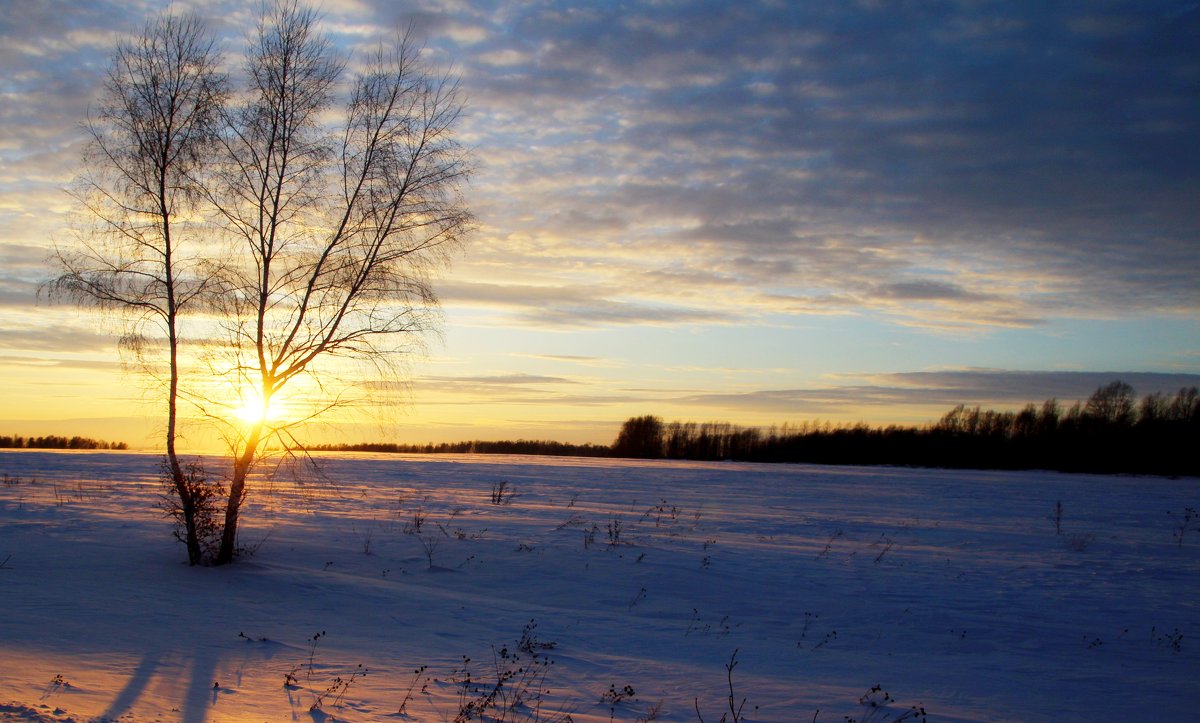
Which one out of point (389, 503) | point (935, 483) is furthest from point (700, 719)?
point (935, 483)

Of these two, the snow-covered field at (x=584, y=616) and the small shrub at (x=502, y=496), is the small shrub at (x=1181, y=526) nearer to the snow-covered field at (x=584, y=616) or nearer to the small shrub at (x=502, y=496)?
the snow-covered field at (x=584, y=616)

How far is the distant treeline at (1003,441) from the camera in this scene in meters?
74.4

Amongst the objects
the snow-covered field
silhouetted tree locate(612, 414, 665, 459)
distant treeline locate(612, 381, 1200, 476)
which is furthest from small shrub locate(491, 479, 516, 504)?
silhouetted tree locate(612, 414, 665, 459)

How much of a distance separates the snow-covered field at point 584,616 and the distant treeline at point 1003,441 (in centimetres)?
6063

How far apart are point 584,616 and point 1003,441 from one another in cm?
10013

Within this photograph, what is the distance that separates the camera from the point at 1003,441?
319 feet

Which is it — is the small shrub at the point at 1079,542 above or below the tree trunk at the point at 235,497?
below

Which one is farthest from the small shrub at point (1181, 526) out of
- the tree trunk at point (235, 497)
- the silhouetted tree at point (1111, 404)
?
the silhouetted tree at point (1111, 404)

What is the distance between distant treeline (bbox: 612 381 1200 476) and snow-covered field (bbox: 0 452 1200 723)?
199ft

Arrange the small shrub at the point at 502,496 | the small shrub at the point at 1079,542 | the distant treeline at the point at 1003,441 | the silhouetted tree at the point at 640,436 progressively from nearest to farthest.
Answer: the small shrub at the point at 1079,542 → the small shrub at the point at 502,496 → the distant treeline at the point at 1003,441 → the silhouetted tree at the point at 640,436

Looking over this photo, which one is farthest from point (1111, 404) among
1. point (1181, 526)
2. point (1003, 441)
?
point (1181, 526)

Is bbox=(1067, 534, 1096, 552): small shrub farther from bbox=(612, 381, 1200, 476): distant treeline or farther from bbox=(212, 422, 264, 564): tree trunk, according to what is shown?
bbox=(612, 381, 1200, 476): distant treeline

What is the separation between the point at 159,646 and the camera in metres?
9.00

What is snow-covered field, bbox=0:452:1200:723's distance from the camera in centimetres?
809
